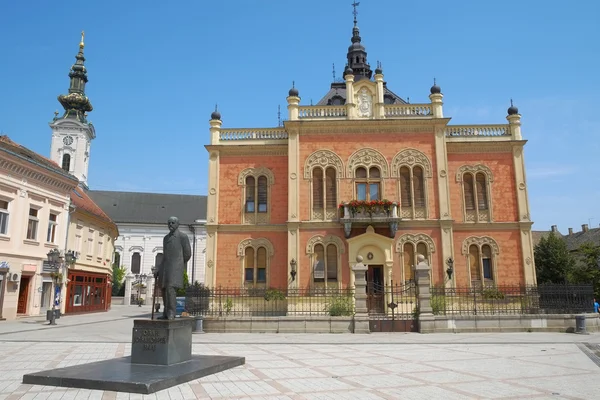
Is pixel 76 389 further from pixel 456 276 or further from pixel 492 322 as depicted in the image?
pixel 456 276

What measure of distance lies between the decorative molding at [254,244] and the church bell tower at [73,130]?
36.2 m

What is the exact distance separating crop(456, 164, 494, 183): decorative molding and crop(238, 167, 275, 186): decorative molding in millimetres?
11672

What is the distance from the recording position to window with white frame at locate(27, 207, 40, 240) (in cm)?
2494

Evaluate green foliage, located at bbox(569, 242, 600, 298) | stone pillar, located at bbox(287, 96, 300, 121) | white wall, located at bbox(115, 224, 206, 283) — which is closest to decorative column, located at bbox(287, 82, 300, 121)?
stone pillar, located at bbox(287, 96, 300, 121)

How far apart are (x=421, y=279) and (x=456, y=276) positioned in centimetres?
1062

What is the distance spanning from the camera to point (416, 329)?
57.6ft

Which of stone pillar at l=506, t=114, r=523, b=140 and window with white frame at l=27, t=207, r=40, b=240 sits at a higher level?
stone pillar at l=506, t=114, r=523, b=140

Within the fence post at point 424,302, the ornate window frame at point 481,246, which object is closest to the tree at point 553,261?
the ornate window frame at point 481,246

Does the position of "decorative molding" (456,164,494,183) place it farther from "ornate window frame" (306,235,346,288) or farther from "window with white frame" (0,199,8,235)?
"window with white frame" (0,199,8,235)

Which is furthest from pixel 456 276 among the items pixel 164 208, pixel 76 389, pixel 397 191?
pixel 164 208

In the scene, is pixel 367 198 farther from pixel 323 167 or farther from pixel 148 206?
pixel 148 206

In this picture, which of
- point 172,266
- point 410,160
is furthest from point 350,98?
point 172,266

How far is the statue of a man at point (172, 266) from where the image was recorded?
10047mm

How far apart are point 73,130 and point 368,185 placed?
4340 cm
